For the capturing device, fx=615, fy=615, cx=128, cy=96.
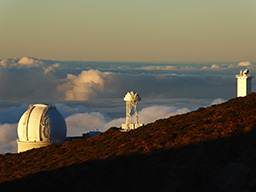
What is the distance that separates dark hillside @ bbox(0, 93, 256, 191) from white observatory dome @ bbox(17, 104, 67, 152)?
1343cm

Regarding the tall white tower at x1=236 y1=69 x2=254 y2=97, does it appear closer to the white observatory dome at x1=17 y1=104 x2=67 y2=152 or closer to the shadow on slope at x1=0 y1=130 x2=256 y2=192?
the white observatory dome at x1=17 y1=104 x2=67 y2=152

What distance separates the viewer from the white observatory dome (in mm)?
95875

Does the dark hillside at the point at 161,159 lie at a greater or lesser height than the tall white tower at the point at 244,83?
lesser

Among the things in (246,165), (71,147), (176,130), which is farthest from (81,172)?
(71,147)

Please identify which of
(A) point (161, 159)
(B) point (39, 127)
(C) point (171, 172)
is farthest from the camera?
(B) point (39, 127)

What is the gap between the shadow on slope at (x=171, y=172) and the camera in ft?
150

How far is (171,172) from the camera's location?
53.9 metres

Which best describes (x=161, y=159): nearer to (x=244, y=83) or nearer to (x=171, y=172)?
(x=171, y=172)

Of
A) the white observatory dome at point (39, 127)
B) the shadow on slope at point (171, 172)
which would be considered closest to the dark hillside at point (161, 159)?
the shadow on slope at point (171, 172)

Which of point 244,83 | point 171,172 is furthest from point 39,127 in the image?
point 171,172

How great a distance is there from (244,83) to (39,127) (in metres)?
34.4

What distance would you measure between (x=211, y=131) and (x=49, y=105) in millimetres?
39625

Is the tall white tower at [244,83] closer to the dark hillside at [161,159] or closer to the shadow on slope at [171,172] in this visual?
the dark hillside at [161,159]

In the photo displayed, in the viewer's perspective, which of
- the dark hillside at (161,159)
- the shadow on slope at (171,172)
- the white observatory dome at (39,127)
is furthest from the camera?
the white observatory dome at (39,127)
